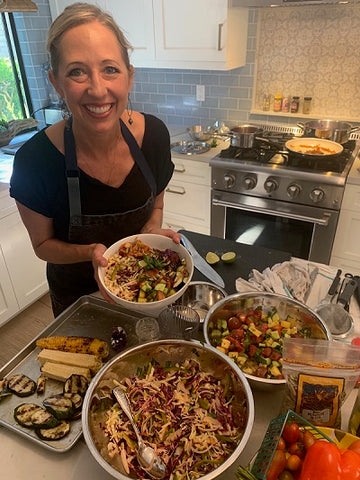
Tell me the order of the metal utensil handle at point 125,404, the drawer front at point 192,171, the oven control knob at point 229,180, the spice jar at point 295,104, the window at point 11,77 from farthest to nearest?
the window at point 11,77
the spice jar at point 295,104
the drawer front at point 192,171
the oven control knob at point 229,180
the metal utensil handle at point 125,404

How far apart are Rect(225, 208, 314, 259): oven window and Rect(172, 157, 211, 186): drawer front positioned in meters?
0.29

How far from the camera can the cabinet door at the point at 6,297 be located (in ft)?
7.62

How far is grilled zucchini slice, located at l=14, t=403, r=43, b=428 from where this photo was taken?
850mm

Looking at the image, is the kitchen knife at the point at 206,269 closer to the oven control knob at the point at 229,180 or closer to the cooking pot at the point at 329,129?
the oven control knob at the point at 229,180

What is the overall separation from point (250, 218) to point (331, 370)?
191cm

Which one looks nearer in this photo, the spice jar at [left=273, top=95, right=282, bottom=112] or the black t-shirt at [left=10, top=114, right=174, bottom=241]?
the black t-shirt at [left=10, top=114, right=174, bottom=241]

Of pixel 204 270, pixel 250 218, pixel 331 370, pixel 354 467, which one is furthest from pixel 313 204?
pixel 354 467

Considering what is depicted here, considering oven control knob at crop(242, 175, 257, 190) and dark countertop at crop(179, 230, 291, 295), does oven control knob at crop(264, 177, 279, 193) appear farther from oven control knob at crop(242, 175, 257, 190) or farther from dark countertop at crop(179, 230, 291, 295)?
dark countertop at crop(179, 230, 291, 295)

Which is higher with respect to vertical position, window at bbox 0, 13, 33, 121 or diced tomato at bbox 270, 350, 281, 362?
window at bbox 0, 13, 33, 121

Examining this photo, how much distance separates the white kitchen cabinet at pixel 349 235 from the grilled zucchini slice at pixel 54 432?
203 centimetres

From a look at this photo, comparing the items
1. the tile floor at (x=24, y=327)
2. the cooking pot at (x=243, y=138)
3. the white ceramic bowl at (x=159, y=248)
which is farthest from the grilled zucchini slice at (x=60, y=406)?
the cooking pot at (x=243, y=138)

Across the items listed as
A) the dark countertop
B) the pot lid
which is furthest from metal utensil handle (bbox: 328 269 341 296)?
the pot lid

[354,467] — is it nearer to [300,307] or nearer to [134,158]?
A: [300,307]

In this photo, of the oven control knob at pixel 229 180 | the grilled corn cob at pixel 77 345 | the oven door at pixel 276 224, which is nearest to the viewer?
the grilled corn cob at pixel 77 345
